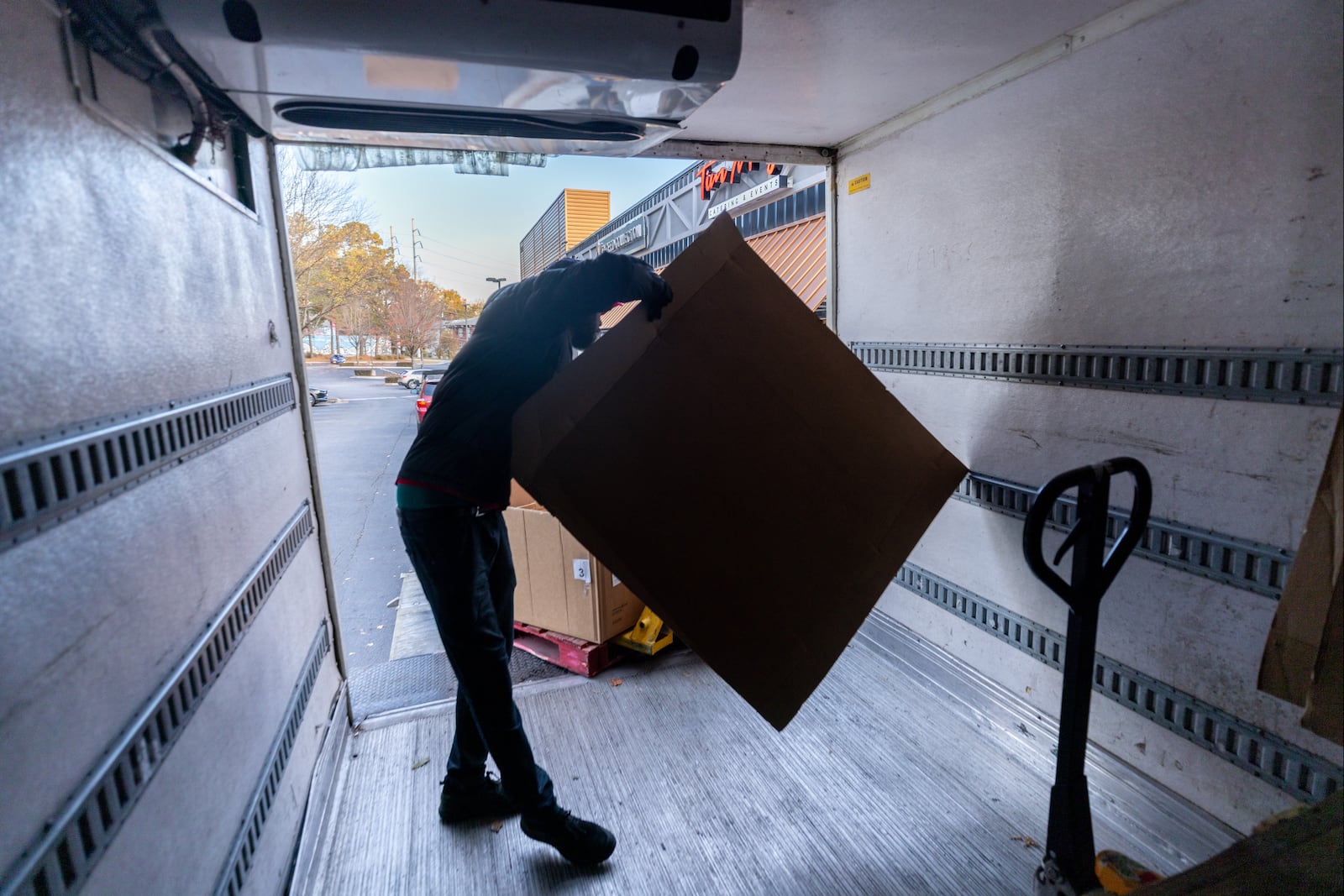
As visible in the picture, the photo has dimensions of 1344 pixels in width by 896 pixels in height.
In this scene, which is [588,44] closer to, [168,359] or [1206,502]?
[168,359]

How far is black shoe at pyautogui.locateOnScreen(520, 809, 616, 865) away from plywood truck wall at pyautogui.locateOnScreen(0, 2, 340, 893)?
672mm

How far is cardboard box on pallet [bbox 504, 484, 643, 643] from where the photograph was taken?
2879mm

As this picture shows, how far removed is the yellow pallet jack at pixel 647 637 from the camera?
117 inches

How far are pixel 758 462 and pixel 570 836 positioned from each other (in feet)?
4.42

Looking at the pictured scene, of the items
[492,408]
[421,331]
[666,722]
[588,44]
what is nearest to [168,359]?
[492,408]

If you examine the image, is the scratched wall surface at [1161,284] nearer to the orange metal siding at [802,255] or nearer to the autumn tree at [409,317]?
the orange metal siding at [802,255]

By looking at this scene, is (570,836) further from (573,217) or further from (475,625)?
(573,217)

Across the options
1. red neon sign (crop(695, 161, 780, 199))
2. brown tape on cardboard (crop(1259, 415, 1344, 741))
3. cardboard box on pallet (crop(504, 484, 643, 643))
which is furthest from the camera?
red neon sign (crop(695, 161, 780, 199))

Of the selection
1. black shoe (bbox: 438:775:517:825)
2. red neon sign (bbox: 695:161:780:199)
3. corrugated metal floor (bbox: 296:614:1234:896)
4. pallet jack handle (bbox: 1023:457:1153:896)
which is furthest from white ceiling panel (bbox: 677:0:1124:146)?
red neon sign (bbox: 695:161:780:199)

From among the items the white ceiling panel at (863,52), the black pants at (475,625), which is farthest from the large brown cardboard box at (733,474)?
the white ceiling panel at (863,52)

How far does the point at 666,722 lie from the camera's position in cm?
253

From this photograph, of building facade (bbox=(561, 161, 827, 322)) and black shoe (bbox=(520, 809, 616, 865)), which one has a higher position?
building facade (bbox=(561, 161, 827, 322))

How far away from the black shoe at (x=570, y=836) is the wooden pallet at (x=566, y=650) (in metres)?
0.99

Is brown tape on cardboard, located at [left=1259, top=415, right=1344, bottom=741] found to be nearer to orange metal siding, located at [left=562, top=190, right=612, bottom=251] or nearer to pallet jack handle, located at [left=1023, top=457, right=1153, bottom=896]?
pallet jack handle, located at [left=1023, top=457, right=1153, bottom=896]
